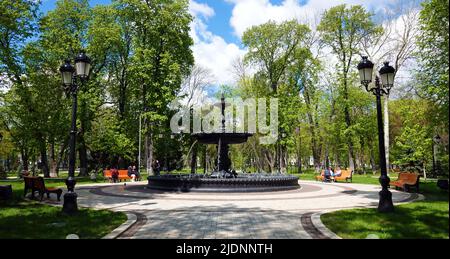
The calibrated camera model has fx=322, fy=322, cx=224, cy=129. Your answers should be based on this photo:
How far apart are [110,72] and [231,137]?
2260 centimetres

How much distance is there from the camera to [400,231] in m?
6.82

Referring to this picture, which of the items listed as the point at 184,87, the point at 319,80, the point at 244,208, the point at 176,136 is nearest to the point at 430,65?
the point at 244,208

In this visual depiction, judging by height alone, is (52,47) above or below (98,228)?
above

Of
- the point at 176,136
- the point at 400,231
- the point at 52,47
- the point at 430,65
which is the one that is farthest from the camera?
the point at 176,136

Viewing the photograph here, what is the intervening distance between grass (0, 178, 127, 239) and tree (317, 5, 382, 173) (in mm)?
31756

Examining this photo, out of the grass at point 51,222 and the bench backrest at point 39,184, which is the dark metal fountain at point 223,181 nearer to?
the bench backrest at point 39,184

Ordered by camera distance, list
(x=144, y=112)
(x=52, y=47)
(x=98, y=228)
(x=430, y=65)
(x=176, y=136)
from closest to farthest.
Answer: (x=98, y=228) < (x=430, y=65) < (x=52, y=47) < (x=144, y=112) < (x=176, y=136)

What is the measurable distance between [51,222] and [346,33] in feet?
117

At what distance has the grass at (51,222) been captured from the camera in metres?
6.99

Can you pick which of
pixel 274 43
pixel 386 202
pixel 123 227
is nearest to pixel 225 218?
pixel 123 227

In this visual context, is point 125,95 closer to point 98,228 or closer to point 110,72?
point 110,72

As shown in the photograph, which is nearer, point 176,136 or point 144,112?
point 144,112

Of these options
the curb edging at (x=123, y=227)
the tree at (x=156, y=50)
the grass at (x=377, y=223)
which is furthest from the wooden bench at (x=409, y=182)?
the tree at (x=156, y=50)

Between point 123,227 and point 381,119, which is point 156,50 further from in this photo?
point 123,227
